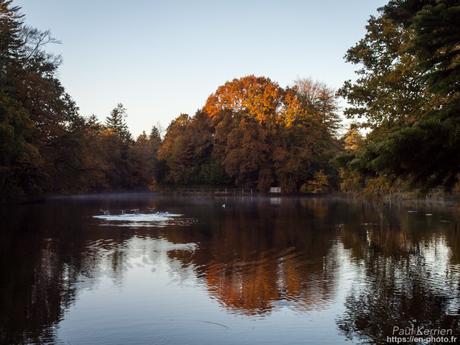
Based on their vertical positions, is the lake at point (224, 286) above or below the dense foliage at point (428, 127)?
below

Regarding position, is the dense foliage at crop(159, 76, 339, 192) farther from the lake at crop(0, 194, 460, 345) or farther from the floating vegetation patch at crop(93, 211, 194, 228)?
the lake at crop(0, 194, 460, 345)

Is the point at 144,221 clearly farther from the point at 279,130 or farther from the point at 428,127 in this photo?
the point at 279,130

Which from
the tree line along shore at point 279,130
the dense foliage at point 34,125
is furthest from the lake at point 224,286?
the dense foliage at point 34,125

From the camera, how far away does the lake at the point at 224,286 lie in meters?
9.88

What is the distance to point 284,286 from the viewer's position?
1351 centimetres

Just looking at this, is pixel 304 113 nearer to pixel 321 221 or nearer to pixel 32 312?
pixel 321 221

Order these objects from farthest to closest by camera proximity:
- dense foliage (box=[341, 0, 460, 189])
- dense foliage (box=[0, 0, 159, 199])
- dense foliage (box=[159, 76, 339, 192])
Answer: dense foliage (box=[159, 76, 339, 192])
dense foliage (box=[0, 0, 159, 199])
dense foliage (box=[341, 0, 460, 189])

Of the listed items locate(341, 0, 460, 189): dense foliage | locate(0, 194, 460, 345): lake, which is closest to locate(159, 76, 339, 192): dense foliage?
locate(0, 194, 460, 345): lake

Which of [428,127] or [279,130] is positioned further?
[279,130]

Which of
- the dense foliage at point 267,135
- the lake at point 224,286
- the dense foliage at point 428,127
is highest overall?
the dense foliage at point 267,135

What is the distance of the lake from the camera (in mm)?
9875

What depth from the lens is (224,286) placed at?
13703 millimetres

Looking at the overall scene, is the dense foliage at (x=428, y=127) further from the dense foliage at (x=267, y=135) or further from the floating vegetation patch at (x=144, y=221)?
the dense foliage at (x=267, y=135)

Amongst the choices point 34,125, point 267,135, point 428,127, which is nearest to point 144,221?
point 34,125
